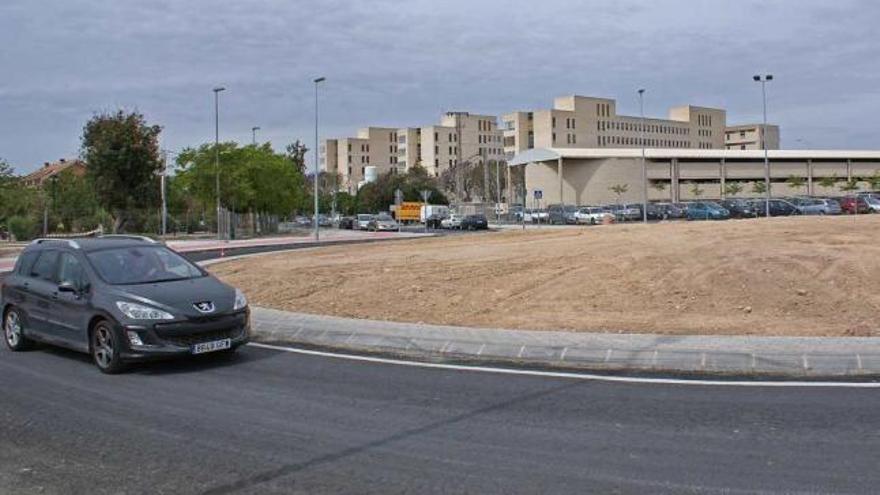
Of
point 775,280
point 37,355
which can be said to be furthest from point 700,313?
point 37,355

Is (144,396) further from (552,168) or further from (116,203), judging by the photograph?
(552,168)

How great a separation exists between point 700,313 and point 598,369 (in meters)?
3.91

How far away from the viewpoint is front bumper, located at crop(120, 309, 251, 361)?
A: 947 cm

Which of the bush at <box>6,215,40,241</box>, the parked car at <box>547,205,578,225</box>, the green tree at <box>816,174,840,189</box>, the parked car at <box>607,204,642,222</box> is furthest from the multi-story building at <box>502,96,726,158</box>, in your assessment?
the bush at <box>6,215,40,241</box>

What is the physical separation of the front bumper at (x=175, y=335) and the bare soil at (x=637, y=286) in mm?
4158

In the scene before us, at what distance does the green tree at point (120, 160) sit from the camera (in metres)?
56.3

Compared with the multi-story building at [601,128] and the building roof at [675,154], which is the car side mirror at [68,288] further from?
the multi-story building at [601,128]

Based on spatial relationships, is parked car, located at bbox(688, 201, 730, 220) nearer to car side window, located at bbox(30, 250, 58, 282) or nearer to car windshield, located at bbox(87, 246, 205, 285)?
car windshield, located at bbox(87, 246, 205, 285)

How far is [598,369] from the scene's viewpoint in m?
9.64

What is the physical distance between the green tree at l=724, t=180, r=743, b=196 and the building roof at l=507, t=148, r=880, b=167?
363 centimetres

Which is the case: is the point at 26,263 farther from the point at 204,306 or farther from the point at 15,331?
the point at 204,306

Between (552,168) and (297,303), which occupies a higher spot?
(552,168)

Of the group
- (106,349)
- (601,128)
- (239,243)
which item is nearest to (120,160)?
(239,243)

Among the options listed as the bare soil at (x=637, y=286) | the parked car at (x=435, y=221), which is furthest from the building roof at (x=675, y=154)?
the bare soil at (x=637, y=286)
